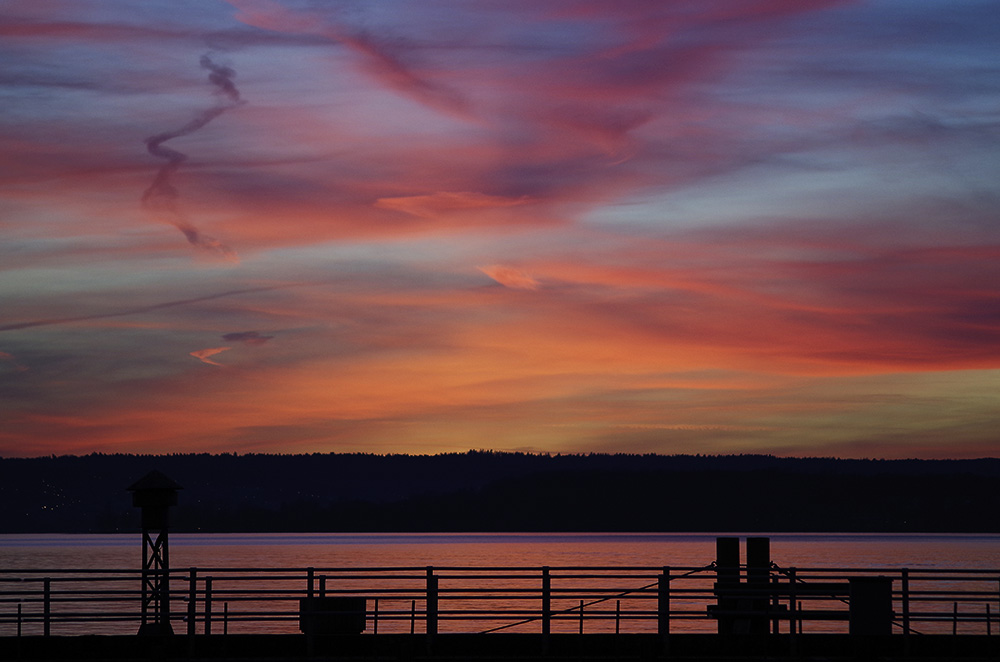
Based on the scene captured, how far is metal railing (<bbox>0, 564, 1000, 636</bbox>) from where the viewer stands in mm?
23938

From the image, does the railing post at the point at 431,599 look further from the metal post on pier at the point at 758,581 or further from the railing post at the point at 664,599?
the metal post on pier at the point at 758,581

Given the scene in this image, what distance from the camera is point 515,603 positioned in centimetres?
10762

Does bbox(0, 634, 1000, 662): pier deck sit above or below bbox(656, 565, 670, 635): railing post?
below

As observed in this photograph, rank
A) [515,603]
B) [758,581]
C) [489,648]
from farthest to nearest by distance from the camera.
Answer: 1. [515,603]
2. [758,581]
3. [489,648]

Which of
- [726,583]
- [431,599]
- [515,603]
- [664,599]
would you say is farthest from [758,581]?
[515,603]

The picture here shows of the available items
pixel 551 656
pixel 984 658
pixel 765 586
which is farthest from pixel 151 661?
→ pixel 984 658

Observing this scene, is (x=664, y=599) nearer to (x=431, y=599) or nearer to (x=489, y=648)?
(x=489, y=648)

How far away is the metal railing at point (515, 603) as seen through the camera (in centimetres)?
2394

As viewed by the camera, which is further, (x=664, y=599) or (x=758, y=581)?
(x=758, y=581)

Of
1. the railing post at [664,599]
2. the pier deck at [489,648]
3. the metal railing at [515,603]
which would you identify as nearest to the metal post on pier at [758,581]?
the metal railing at [515,603]

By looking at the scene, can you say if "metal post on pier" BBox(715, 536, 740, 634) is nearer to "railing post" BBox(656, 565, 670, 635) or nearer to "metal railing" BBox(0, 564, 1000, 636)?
"metal railing" BBox(0, 564, 1000, 636)

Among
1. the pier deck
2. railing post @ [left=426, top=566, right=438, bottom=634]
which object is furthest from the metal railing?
the pier deck

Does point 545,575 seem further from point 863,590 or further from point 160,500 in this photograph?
point 160,500

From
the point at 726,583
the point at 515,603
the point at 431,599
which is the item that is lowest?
the point at 515,603
